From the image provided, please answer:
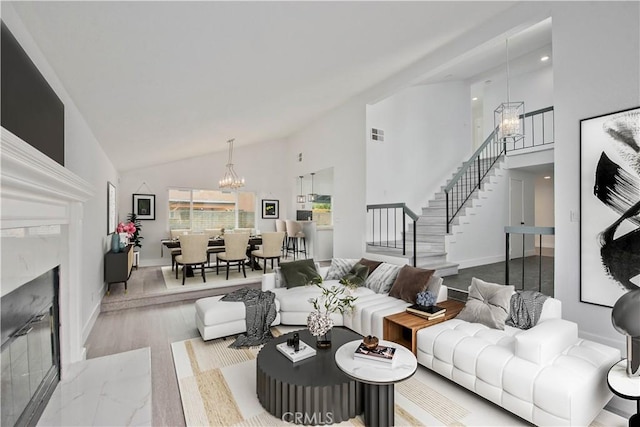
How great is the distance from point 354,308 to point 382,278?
959mm

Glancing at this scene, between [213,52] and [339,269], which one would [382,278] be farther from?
[213,52]

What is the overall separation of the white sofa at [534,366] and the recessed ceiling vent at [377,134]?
13.5 feet

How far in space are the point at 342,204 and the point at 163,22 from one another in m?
4.82

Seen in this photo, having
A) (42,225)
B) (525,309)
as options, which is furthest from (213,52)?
(525,309)

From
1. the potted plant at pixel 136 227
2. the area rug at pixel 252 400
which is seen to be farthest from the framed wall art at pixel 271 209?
the area rug at pixel 252 400

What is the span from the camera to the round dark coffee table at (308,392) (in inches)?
80.3

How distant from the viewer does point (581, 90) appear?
2.87m

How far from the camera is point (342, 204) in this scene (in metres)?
6.36

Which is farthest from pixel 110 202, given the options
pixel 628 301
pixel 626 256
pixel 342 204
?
pixel 626 256

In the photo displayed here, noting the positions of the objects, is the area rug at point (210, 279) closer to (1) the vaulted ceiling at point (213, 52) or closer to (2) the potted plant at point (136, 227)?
(2) the potted plant at point (136, 227)

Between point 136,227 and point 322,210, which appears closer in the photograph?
point 136,227

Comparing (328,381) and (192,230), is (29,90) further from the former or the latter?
(192,230)

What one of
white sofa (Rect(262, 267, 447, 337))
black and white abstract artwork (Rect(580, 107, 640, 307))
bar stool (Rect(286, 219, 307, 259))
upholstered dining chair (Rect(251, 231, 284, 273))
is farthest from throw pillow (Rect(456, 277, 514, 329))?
bar stool (Rect(286, 219, 307, 259))

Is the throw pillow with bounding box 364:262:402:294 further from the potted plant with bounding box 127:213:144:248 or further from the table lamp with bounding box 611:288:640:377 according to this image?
the potted plant with bounding box 127:213:144:248
